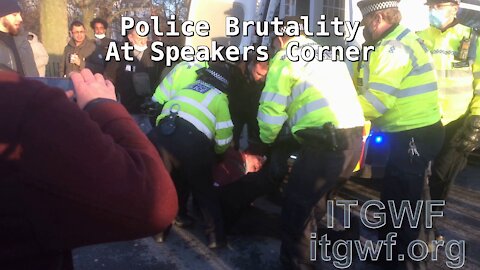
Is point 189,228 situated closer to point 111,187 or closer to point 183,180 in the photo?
point 183,180

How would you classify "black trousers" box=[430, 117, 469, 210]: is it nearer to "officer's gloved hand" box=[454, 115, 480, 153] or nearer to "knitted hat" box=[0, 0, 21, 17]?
"officer's gloved hand" box=[454, 115, 480, 153]

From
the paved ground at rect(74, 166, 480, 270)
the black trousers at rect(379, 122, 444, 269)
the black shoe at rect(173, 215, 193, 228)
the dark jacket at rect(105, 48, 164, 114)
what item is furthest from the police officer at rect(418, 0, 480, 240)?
the dark jacket at rect(105, 48, 164, 114)

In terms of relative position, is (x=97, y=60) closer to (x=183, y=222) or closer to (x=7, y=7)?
(x=7, y=7)

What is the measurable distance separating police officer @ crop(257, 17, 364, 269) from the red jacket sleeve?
5.67 ft

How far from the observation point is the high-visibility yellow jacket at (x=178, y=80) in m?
3.53

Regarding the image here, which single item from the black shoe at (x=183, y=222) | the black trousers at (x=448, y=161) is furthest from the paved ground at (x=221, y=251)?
the black trousers at (x=448, y=161)

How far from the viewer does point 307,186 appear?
8.74ft

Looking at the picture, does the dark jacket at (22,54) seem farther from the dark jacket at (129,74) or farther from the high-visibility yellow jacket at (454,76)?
the high-visibility yellow jacket at (454,76)

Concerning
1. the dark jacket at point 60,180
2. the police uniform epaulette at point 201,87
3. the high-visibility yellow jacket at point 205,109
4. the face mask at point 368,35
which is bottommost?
the high-visibility yellow jacket at point 205,109

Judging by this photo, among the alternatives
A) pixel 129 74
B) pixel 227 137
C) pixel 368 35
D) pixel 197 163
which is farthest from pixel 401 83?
pixel 129 74

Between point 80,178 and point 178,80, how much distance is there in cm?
276

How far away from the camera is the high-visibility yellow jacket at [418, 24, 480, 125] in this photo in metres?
3.39

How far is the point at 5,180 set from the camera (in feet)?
2.89

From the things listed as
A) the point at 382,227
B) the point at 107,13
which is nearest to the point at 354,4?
the point at 382,227
